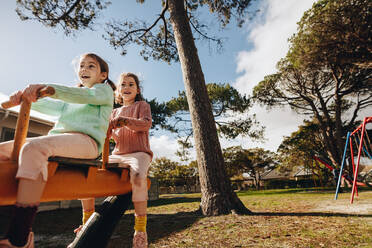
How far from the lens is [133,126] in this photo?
1.31 metres

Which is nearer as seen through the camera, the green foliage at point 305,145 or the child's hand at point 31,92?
the child's hand at point 31,92

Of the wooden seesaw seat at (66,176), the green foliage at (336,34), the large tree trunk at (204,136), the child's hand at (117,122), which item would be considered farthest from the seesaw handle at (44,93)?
the green foliage at (336,34)

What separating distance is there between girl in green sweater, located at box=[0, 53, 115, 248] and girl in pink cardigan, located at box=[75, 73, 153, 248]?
14 cm

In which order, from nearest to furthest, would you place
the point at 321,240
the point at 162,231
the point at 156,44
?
the point at 321,240, the point at 162,231, the point at 156,44

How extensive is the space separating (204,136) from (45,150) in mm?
3945

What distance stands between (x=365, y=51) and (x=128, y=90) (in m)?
13.8

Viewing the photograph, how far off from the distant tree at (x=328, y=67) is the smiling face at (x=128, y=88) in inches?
512

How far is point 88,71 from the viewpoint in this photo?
1382 mm

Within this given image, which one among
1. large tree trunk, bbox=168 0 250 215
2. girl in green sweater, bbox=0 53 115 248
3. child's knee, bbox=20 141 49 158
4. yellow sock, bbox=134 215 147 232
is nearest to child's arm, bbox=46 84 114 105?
girl in green sweater, bbox=0 53 115 248

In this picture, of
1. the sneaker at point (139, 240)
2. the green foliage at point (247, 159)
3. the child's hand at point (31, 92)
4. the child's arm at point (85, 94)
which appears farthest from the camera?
the green foliage at point (247, 159)

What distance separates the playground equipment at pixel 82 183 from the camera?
861 mm

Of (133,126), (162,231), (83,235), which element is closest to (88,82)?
(133,126)

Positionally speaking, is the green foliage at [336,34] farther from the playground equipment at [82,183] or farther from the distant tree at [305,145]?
→ the playground equipment at [82,183]

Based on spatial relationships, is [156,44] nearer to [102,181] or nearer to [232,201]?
[232,201]
